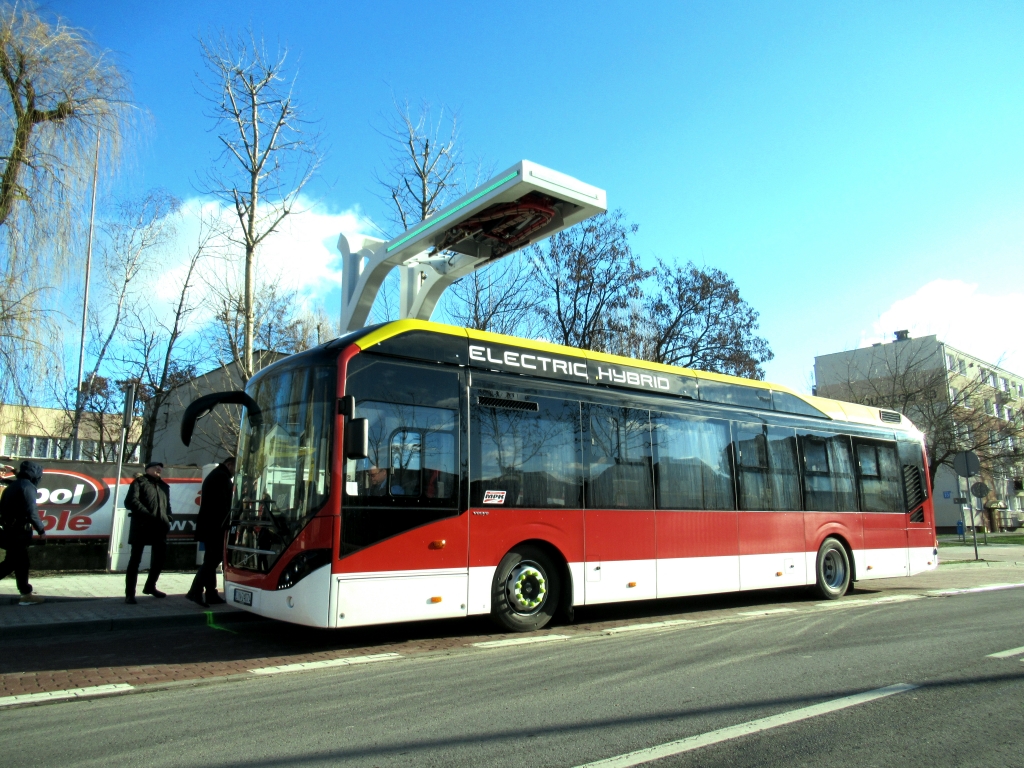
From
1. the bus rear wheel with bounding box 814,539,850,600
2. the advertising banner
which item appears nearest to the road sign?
the bus rear wheel with bounding box 814,539,850,600

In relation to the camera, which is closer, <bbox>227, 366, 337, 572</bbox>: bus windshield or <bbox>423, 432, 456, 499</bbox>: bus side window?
<bbox>227, 366, 337, 572</bbox>: bus windshield

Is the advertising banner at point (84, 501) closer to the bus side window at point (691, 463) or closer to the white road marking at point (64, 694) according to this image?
the white road marking at point (64, 694)

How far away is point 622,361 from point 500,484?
279 cm

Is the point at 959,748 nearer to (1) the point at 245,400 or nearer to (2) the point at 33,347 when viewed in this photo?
(1) the point at 245,400

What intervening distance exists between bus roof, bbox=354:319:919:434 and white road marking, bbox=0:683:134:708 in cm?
348

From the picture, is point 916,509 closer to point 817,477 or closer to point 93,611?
point 817,477

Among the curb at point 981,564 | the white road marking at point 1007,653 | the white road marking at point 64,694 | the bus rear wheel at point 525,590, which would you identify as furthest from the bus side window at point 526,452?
the curb at point 981,564

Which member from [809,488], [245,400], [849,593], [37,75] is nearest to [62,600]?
[245,400]

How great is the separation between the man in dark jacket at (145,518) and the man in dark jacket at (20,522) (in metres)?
1.08

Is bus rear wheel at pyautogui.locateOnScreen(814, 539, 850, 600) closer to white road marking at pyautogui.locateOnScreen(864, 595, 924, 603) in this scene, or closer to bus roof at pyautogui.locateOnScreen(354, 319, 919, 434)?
white road marking at pyautogui.locateOnScreen(864, 595, 924, 603)

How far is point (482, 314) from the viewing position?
18.5 meters

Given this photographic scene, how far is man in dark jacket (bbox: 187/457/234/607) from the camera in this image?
938 centimetres

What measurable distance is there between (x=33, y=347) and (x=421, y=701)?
10.2 meters

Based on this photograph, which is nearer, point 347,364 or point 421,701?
point 421,701
